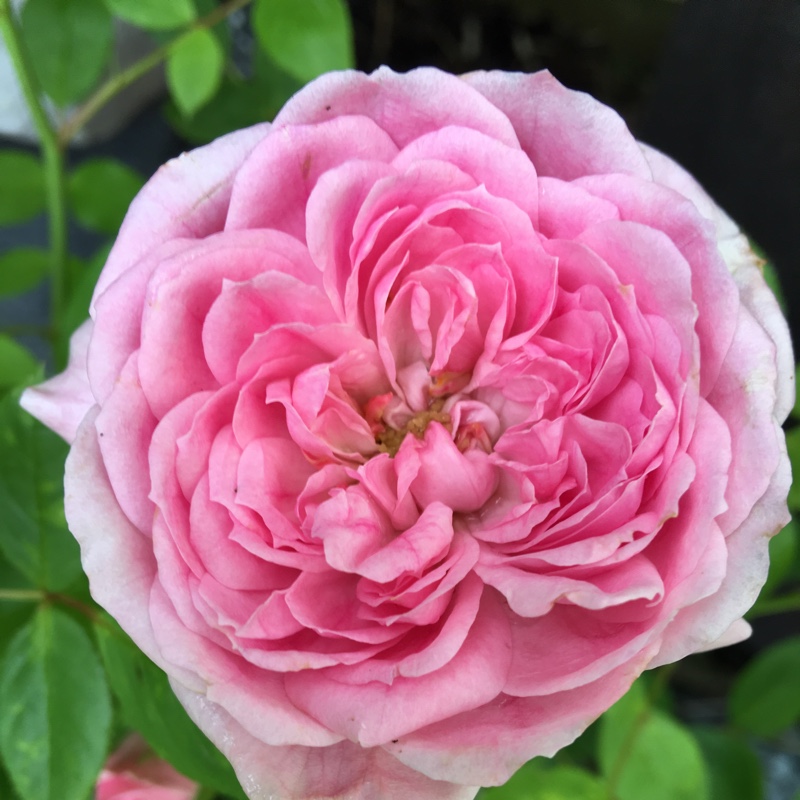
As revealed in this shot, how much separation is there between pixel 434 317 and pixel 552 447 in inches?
3.7

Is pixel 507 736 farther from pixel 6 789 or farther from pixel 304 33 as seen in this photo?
pixel 304 33

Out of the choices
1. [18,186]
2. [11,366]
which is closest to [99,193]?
[18,186]

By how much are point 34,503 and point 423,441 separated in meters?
0.24

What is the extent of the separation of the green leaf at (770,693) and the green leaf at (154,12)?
0.71m

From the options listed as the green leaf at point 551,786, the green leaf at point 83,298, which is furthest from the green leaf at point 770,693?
the green leaf at point 83,298

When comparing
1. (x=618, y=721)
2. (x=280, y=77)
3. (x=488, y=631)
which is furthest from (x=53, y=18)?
(x=618, y=721)

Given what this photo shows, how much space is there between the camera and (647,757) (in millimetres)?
537

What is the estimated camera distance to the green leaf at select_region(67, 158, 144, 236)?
2.31ft

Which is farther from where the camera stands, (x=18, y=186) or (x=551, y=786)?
(x=18, y=186)

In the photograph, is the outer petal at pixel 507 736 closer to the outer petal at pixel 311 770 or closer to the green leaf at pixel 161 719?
the outer petal at pixel 311 770

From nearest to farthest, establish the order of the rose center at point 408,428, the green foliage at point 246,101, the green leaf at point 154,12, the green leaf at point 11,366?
the rose center at point 408,428 → the green leaf at point 154,12 → the green leaf at point 11,366 → the green foliage at point 246,101

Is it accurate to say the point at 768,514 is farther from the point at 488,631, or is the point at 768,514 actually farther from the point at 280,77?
the point at 280,77

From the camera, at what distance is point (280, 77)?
78 cm

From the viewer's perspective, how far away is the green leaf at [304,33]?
53 cm
